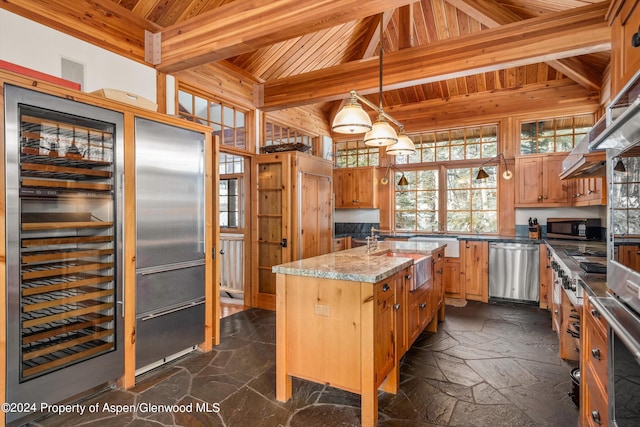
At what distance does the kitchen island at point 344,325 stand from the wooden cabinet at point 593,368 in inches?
42.8

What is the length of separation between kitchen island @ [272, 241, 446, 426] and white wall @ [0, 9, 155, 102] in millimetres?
2296

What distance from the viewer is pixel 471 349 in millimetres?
3357

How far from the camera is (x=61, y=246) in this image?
2520 millimetres

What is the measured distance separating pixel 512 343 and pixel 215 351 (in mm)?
2971

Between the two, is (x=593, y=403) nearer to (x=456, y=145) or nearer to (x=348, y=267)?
(x=348, y=267)

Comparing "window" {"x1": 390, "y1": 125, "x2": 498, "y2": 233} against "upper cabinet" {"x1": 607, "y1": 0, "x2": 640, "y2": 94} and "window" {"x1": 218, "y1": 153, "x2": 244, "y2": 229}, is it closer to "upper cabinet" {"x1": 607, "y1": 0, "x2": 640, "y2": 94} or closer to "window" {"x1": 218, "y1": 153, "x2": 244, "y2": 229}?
"window" {"x1": 218, "y1": 153, "x2": 244, "y2": 229}

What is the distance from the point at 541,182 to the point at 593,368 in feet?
13.5

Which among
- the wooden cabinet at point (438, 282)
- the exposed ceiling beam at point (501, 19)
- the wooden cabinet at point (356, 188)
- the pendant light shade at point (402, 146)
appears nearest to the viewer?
the pendant light shade at point (402, 146)

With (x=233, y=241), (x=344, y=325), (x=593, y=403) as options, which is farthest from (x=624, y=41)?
(x=233, y=241)

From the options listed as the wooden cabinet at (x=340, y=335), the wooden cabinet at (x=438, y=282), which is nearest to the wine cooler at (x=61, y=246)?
the wooden cabinet at (x=340, y=335)

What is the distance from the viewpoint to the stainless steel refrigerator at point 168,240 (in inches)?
108

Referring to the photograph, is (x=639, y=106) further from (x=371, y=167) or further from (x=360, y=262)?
(x=371, y=167)

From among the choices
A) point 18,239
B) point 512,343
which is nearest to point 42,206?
point 18,239

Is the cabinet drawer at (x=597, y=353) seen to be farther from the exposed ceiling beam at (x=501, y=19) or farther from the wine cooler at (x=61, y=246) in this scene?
the exposed ceiling beam at (x=501, y=19)
